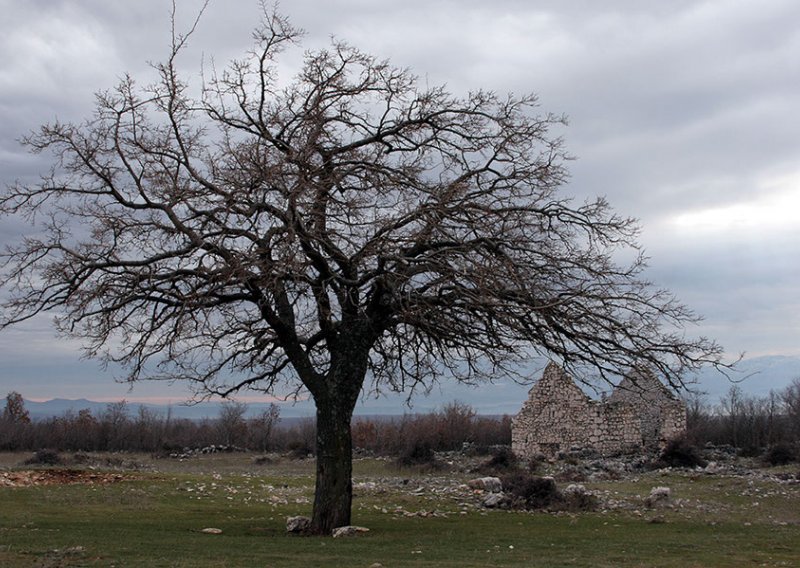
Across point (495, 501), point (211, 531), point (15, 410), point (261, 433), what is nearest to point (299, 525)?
point (211, 531)

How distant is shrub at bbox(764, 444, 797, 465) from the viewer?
34.8 m

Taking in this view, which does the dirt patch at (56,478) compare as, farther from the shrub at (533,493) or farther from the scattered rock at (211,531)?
the shrub at (533,493)

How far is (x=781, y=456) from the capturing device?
35.0 meters

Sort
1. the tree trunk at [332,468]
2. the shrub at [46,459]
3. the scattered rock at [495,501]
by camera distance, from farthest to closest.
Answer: the shrub at [46,459] < the scattered rock at [495,501] < the tree trunk at [332,468]

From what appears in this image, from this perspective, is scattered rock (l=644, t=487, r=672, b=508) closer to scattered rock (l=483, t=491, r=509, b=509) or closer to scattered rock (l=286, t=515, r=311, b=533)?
scattered rock (l=483, t=491, r=509, b=509)

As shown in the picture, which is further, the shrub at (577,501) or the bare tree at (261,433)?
the bare tree at (261,433)

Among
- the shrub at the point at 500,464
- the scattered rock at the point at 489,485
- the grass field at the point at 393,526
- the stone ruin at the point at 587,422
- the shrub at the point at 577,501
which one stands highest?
the stone ruin at the point at 587,422

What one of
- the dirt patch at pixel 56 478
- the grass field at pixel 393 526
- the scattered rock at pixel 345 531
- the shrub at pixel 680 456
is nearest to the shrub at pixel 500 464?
the grass field at pixel 393 526

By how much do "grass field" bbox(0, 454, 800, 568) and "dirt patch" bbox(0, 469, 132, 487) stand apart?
0.41 feet

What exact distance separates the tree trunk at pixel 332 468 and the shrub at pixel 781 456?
24442 millimetres

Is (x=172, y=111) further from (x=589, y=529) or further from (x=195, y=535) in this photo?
(x=589, y=529)

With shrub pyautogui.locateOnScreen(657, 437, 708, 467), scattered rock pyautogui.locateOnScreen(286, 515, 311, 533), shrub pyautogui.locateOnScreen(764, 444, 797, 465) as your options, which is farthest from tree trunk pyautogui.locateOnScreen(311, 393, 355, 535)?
shrub pyautogui.locateOnScreen(764, 444, 797, 465)

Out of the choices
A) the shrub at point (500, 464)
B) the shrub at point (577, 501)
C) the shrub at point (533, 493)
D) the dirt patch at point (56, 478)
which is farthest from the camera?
the shrub at point (500, 464)

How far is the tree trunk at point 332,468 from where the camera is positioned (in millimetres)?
16266
